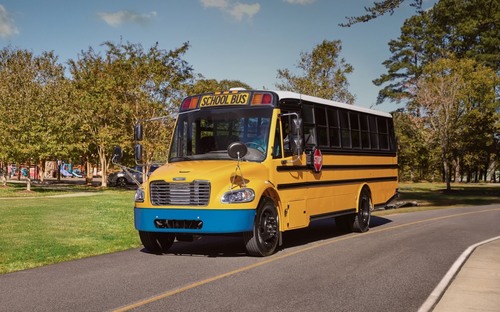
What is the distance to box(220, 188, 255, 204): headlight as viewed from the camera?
988 cm

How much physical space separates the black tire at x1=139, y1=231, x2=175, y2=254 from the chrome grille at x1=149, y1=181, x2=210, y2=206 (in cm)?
89

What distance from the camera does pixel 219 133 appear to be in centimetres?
1122

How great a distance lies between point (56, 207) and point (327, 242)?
1351 centimetres

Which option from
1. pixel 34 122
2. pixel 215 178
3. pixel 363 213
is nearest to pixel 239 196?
pixel 215 178

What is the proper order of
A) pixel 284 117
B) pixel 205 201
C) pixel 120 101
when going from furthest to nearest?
1. pixel 120 101
2. pixel 284 117
3. pixel 205 201

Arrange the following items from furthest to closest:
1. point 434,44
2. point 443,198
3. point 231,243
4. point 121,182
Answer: point 434,44 → point 121,182 → point 443,198 → point 231,243

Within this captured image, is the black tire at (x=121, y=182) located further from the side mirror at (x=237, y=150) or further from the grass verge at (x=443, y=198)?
the side mirror at (x=237, y=150)

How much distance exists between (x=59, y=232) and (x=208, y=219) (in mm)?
6535

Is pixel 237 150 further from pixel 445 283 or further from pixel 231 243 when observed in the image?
pixel 445 283

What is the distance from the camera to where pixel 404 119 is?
5594 cm

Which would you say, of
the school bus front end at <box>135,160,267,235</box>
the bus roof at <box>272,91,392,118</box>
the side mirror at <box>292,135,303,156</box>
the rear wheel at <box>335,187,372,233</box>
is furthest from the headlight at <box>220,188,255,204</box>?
the rear wheel at <box>335,187,372,233</box>

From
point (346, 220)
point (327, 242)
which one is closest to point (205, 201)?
point (327, 242)

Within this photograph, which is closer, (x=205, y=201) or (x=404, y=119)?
(x=205, y=201)

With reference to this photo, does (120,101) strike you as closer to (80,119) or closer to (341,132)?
(80,119)
